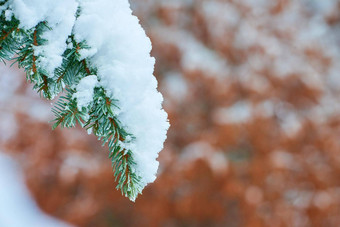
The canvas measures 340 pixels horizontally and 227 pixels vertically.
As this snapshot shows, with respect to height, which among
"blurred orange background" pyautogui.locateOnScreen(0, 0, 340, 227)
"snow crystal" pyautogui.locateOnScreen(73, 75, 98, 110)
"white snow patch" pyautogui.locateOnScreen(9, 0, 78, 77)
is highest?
"blurred orange background" pyautogui.locateOnScreen(0, 0, 340, 227)

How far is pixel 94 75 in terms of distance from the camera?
0.52 m

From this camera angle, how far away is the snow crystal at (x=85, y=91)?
0.51 meters

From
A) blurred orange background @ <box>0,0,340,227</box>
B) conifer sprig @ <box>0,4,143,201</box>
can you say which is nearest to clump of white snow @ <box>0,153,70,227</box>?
blurred orange background @ <box>0,0,340,227</box>

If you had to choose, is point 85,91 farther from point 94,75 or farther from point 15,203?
point 15,203

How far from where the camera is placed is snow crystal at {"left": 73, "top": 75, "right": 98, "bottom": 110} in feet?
1.66

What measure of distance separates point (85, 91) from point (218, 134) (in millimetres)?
2157

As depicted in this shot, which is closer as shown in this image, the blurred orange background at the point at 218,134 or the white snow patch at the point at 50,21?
the white snow patch at the point at 50,21

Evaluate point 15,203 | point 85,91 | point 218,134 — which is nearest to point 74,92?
point 85,91

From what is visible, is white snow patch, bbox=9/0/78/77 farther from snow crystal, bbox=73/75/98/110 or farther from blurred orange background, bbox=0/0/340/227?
blurred orange background, bbox=0/0/340/227

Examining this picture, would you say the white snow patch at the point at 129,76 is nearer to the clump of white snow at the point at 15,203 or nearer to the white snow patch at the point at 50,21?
the white snow patch at the point at 50,21

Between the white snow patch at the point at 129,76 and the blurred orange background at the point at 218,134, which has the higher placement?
the blurred orange background at the point at 218,134

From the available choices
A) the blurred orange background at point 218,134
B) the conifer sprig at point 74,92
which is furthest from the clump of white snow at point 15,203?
the conifer sprig at point 74,92

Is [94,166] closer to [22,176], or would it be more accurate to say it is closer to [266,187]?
[22,176]

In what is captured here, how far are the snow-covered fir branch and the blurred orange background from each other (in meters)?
1.89
